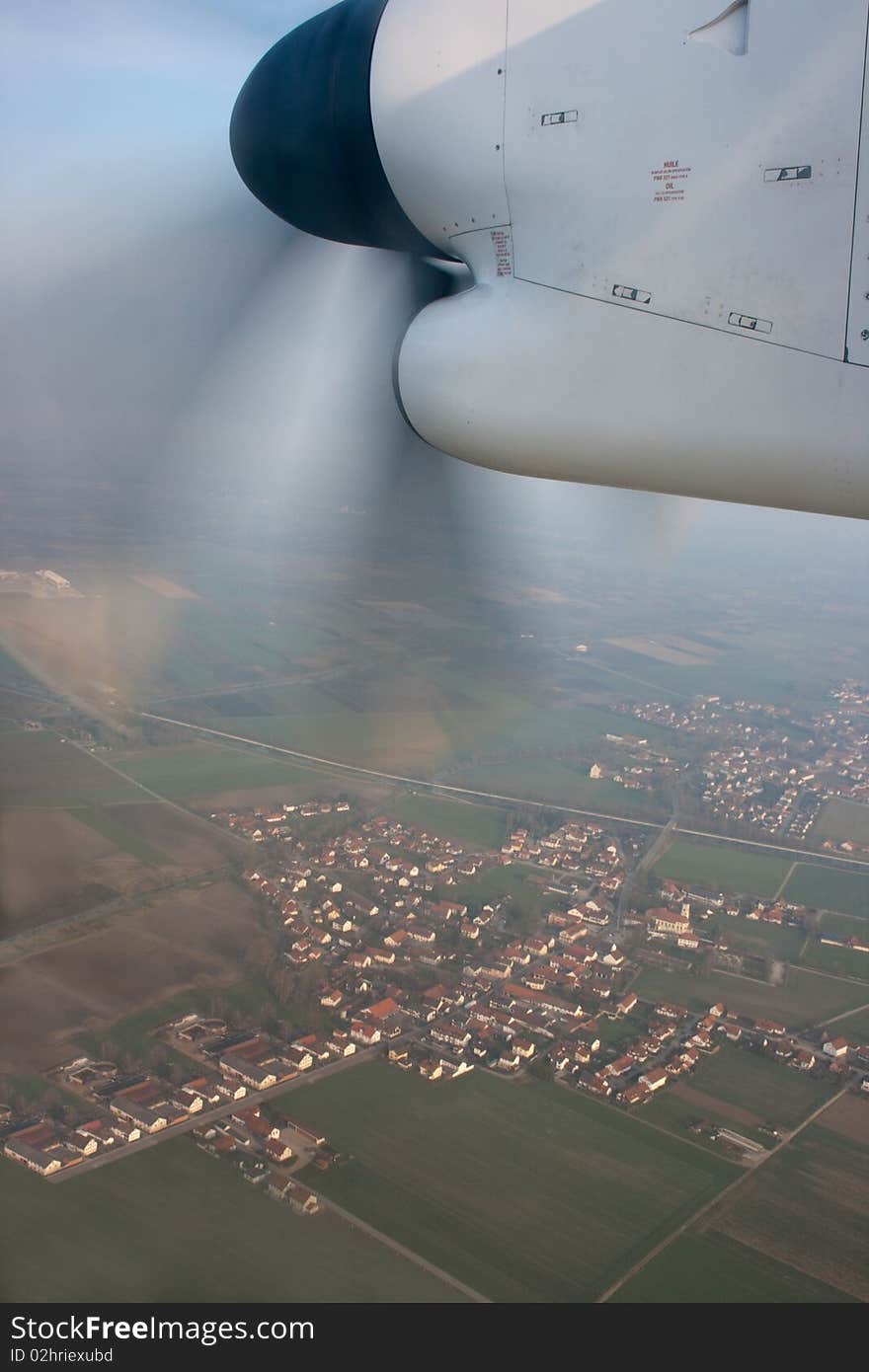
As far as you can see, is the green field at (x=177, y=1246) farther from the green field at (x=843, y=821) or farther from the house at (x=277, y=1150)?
the green field at (x=843, y=821)

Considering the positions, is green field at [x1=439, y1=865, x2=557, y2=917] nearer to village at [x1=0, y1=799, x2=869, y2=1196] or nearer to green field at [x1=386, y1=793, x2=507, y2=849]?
village at [x1=0, y1=799, x2=869, y2=1196]

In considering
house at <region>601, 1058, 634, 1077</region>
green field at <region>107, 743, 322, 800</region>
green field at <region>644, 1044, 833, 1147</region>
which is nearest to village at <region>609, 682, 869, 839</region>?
green field at <region>107, 743, 322, 800</region>

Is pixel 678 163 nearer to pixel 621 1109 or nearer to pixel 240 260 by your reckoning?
pixel 240 260

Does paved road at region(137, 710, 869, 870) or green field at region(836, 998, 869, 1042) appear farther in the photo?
paved road at region(137, 710, 869, 870)

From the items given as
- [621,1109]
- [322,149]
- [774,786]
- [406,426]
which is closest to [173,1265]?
[621,1109]

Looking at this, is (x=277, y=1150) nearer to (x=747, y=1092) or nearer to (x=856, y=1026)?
(x=747, y=1092)
